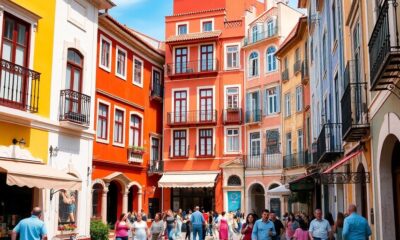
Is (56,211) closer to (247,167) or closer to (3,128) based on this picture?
(3,128)

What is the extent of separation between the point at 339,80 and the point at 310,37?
10790 mm

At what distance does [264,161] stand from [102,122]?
492 inches

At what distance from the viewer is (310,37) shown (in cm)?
2688

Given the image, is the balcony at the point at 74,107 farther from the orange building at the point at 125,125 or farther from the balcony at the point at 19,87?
the orange building at the point at 125,125

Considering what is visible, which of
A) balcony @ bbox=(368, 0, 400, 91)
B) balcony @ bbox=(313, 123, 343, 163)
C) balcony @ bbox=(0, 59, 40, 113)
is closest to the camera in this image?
balcony @ bbox=(368, 0, 400, 91)

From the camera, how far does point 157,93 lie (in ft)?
121

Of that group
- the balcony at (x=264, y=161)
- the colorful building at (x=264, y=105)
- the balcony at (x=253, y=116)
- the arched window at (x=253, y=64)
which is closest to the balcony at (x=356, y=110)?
the balcony at (x=264, y=161)

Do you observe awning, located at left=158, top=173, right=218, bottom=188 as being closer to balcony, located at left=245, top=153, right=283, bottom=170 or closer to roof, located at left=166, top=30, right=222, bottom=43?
balcony, located at left=245, top=153, right=283, bottom=170

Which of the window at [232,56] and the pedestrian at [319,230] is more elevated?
the window at [232,56]

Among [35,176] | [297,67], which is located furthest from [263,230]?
[297,67]

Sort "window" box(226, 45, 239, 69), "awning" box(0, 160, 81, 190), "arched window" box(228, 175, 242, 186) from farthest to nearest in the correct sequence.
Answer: "window" box(226, 45, 239, 69) < "arched window" box(228, 175, 242, 186) < "awning" box(0, 160, 81, 190)

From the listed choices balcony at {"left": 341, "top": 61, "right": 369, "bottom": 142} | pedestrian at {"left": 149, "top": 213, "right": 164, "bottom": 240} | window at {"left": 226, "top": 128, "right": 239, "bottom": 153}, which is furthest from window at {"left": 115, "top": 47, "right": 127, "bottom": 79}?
balcony at {"left": 341, "top": 61, "right": 369, "bottom": 142}

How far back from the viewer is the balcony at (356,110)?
11.7 metres

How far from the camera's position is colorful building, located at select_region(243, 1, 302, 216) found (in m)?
35.4
